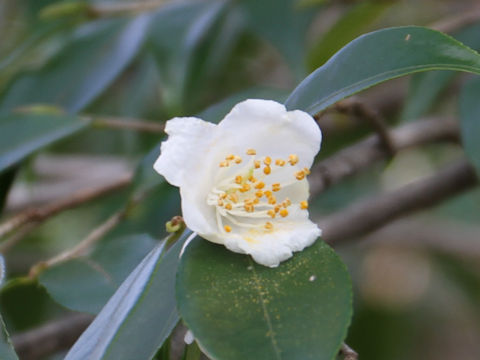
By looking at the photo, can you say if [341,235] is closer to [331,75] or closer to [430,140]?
[430,140]

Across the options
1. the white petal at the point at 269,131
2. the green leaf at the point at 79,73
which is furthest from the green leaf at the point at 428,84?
the white petal at the point at 269,131

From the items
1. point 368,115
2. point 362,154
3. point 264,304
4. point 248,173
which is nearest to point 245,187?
point 248,173

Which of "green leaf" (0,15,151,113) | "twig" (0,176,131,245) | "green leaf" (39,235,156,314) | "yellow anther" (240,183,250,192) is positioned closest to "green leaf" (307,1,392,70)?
"green leaf" (0,15,151,113)

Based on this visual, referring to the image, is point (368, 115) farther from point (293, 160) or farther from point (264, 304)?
point (264, 304)

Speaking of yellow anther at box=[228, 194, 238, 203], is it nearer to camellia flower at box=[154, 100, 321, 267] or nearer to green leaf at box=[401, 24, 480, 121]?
camellia flower at box=[154, 100, 321, 267]

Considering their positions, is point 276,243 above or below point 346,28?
above

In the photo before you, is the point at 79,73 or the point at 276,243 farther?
the point at 79,73

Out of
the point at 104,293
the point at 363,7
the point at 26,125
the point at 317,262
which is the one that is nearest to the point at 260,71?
the point at 363,7
